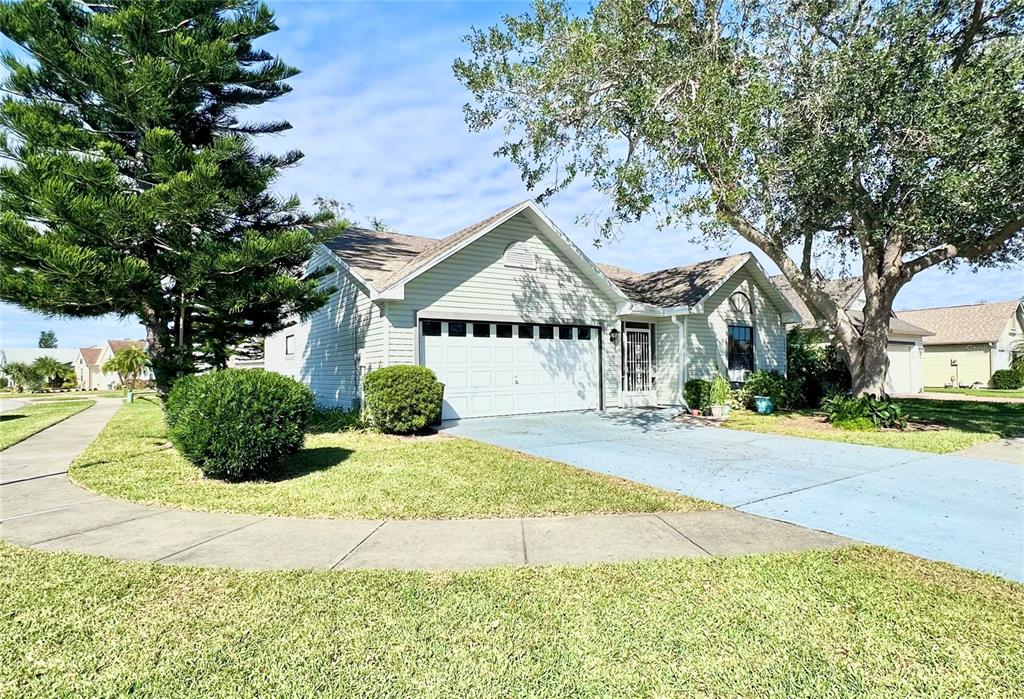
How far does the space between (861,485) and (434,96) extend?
12.0m

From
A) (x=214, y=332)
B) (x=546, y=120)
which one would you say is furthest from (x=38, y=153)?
(x=546, y=120)

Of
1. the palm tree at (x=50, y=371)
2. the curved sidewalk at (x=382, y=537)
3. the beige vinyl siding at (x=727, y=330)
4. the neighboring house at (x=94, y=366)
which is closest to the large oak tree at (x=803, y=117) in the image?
the beige vinyl siding at (x=727, y=330)

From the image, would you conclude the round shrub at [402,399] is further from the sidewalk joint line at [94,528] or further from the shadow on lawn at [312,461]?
the sidewalk joint line at [94,528]

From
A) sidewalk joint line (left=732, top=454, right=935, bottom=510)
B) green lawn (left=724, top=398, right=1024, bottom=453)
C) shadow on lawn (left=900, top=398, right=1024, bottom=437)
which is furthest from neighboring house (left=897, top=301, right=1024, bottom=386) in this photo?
sidewalk joint line (left=732, top=454, right=935, bottom=510)

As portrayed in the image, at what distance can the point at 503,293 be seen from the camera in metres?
13.9

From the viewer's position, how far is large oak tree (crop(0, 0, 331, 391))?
9039 mm

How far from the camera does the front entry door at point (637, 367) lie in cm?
1666

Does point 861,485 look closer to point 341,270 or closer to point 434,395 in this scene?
point 434,395

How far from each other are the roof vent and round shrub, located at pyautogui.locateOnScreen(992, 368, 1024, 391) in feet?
95.9

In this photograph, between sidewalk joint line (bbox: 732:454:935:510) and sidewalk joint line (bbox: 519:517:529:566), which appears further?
sidewalk joint line (bbox: 732:454:935:510)

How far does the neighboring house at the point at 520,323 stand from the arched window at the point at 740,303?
0.03 m

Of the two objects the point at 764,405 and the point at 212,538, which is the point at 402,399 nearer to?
the point at 212,538

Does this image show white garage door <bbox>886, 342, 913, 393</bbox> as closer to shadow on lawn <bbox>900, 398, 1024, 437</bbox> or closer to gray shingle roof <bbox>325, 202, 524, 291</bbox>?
shadow on lawn <bbox>900, 398, 1024, 437</bbox>

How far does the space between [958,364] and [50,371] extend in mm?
69380
